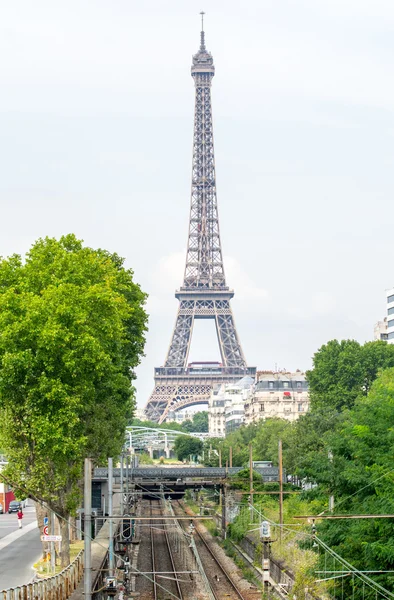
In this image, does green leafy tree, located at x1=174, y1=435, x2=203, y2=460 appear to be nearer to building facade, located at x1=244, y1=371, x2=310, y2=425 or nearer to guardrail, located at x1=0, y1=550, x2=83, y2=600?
building facade, located at x1=244, y1=371, x2=310, y2=425

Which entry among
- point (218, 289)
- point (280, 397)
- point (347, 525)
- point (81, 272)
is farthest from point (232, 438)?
point (347, 525)

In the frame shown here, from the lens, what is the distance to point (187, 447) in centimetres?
17025

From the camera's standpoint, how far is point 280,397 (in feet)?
573

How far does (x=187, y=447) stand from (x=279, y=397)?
1630cm

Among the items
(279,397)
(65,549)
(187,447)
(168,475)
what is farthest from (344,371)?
(279,397)

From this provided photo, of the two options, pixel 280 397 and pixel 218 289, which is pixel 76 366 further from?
pixel 218 289

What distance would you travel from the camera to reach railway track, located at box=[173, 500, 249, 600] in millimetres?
45500

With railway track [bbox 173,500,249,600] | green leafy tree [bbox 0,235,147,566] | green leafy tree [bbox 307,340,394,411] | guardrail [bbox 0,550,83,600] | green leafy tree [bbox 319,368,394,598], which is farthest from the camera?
green leafy tree [bbox 307,340,394,411]

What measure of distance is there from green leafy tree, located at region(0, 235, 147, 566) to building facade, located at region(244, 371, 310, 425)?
403 feet

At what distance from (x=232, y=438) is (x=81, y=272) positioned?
84.5 metres

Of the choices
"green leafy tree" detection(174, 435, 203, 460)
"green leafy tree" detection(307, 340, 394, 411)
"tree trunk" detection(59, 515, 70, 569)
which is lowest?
"tree trunk" detection(59, 515, 70, 569)

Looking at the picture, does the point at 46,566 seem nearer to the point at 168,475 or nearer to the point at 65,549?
the point at 65,549

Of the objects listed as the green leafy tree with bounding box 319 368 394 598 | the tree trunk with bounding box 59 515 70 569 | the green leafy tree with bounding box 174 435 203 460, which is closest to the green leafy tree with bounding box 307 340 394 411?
the tree trunk with bounding box 59 515 70 569

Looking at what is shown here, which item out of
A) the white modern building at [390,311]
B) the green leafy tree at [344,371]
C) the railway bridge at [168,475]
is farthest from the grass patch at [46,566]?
the white modern building at [390,311]
